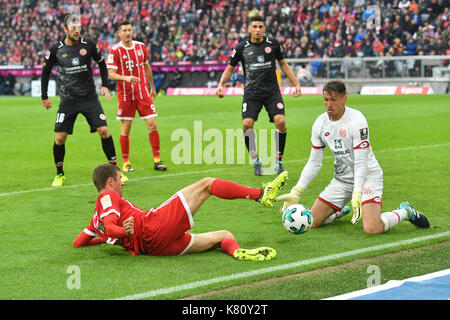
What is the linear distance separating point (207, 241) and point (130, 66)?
6556 mm

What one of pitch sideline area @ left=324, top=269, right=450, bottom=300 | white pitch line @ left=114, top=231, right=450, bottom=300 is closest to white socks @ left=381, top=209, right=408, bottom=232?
white pitch line @ left=114, top=231, right=450, bottom=300

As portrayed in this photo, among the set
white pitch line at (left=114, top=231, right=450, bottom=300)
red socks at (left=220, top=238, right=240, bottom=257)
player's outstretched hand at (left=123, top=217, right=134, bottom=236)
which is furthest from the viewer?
red socks at (left=220, top=238, right=240, bottom=257)

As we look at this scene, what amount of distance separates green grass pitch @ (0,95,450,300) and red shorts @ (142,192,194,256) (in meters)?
0.13

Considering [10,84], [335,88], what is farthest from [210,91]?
[335,88]

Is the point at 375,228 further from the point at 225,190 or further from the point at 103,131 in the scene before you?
the point at 103,131

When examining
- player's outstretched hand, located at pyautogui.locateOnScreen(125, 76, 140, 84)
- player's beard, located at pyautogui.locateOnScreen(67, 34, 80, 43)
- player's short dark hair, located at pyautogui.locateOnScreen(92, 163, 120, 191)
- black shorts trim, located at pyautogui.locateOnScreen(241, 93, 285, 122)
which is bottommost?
player's short dark hair, located at pyautogui.locateOnScreen(92, 163, 120, 191)

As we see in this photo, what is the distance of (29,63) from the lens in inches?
1725

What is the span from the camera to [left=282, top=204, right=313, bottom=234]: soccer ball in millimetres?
6363

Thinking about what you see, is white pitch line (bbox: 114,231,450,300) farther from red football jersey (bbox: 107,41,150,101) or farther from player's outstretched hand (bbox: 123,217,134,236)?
red football jersey (bbox: 107,41,150,101)

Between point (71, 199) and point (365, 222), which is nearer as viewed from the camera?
point (365, 222)

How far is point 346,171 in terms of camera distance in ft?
23.4
